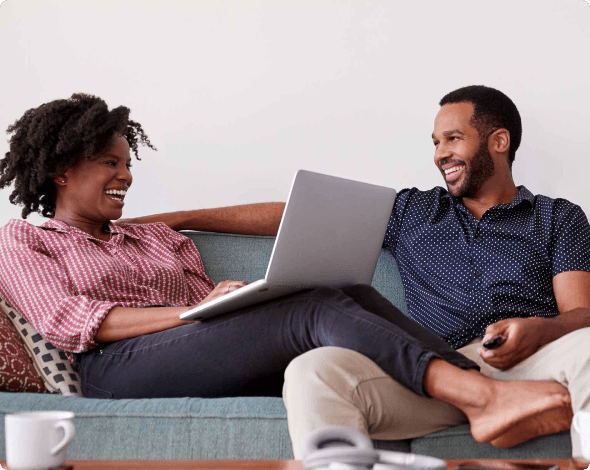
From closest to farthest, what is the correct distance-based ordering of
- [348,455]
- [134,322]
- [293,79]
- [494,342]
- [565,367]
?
[348,455], [565,367], [494,342], [134,322], [293,79]

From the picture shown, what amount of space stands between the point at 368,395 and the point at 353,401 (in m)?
0.04

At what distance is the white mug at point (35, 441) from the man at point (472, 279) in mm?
400

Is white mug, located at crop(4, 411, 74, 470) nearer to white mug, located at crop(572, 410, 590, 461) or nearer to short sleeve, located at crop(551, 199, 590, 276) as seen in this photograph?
white mug, located at crop(572, 410, 590, 461)

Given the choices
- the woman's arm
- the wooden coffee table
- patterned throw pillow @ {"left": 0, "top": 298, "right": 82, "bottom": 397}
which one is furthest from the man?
patterned throw pillow @ {"left": 0, "top": 298, "right": 82, "bottom": 397}

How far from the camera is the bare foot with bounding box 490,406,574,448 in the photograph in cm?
129

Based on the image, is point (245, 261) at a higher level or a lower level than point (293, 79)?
lower

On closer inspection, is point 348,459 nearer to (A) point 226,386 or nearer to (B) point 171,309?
(A) point 226,386

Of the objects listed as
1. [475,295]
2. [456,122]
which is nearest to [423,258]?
[475,295]

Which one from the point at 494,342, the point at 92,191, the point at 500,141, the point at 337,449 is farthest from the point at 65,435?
the point at 500,141

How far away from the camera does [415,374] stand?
4.16 feet

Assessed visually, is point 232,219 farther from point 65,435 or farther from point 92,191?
point 65,435

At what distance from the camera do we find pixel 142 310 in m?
1.66

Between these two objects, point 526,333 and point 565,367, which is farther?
point 526,333

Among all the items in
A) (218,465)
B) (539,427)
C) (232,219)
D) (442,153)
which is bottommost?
(539,427)
